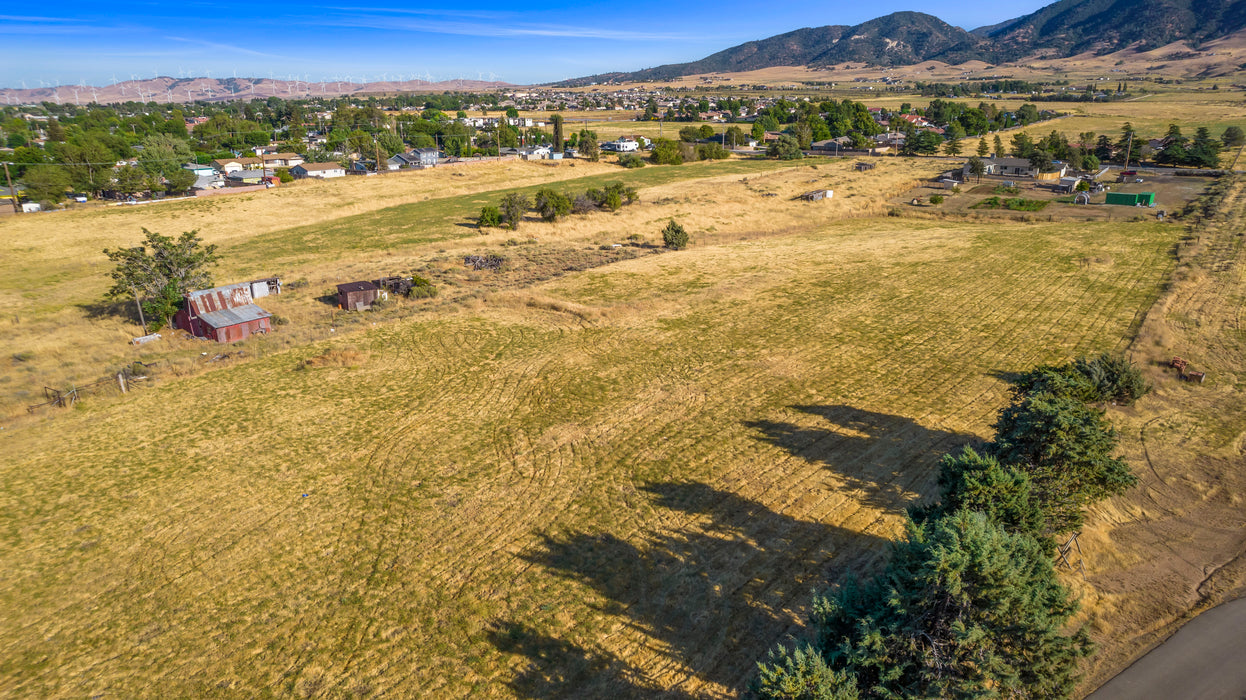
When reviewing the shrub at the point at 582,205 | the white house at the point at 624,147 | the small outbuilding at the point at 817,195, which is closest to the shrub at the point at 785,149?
the white house at the point at 624,147

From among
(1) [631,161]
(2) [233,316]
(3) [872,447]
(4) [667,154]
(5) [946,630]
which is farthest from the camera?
(4) [667,154]

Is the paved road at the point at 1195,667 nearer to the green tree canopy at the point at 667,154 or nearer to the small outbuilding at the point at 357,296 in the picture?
the small outbuilding at the point at 357,296

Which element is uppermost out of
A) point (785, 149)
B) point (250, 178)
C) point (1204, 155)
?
point (785, 149)

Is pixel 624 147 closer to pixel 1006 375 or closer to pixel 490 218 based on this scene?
pixel 490 218

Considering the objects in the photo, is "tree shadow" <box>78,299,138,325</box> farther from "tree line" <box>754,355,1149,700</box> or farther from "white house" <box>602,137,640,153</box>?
"white house" <box>602,137,640,153</box>

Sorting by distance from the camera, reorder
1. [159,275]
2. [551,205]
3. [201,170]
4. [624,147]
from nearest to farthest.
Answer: [159,275], [551,205], [201,170], [624,147]

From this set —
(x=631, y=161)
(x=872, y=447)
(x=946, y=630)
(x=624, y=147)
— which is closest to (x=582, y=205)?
(x=631, y=161)

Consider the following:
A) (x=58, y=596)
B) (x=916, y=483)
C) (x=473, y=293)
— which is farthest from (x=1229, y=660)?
(x=473, y=293)
